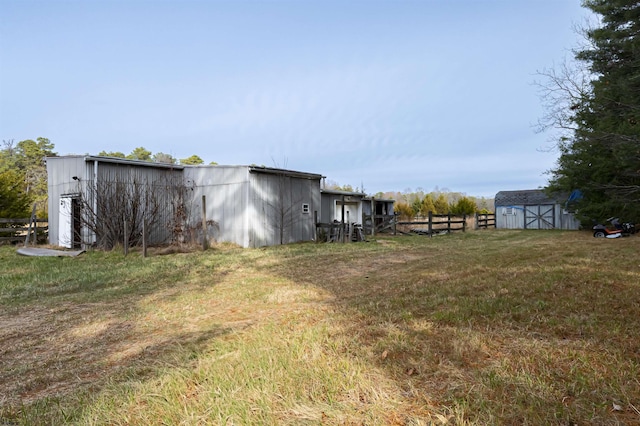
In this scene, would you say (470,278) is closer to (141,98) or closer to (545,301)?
(545,301)

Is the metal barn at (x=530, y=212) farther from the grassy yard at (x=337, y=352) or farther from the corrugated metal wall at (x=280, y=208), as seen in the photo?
the grassy yard at (x=337, y=352)

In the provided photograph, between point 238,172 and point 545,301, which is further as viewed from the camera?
point 238,172

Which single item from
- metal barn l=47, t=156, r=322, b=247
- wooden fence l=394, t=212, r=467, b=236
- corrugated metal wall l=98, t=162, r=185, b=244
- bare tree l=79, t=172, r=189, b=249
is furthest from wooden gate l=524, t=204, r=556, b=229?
bare tree l=79, t=172, r=189, b=249

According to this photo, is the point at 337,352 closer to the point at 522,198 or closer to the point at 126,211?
the point at 126,211

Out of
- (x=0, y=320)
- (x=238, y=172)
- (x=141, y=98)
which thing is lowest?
(x=0, y=320)

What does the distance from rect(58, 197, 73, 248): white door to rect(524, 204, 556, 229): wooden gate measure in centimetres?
3099

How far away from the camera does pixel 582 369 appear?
2.64 metres

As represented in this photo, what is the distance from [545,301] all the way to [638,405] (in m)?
2.57

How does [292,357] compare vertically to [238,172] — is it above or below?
below

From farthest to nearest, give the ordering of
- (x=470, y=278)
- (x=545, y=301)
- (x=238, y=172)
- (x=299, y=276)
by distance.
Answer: (x=238, y=172) → (x=299, y=276) → (x=470, y=278) → (x=545, y=301)

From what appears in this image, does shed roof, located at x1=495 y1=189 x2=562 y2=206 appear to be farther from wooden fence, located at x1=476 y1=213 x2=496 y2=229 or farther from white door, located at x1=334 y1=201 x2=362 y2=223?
white door, located at x1=334 y1=201 x2=362 y2=223

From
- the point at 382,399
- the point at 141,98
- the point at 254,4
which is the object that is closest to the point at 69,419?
the point at 382,399

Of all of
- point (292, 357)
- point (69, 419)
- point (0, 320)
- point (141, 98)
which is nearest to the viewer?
point (69, 419)

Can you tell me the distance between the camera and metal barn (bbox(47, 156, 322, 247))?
1402 cm
